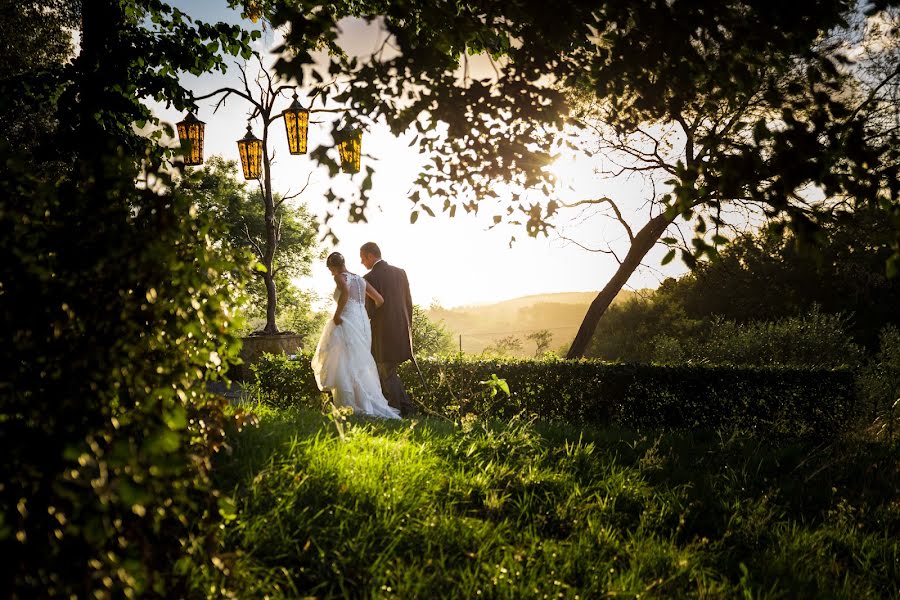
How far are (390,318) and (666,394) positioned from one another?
14.4 ft

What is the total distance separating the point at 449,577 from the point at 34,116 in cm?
2283

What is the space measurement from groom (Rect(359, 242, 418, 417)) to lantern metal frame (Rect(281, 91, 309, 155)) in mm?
3495

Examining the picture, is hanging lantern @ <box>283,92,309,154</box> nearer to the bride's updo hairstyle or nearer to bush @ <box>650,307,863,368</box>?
the bride's updo hairstyle

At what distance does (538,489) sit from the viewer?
14.5 ft

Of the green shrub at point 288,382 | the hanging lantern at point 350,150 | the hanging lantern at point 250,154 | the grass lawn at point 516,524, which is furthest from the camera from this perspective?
the hanging lantern at point 250,154

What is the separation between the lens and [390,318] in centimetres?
912

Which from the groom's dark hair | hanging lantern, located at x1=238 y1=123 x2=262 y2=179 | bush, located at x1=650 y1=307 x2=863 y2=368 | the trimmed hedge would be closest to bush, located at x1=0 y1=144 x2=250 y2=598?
the groom's dark hair

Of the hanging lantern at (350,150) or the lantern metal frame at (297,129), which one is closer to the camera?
the hanging lantern at (350,150)

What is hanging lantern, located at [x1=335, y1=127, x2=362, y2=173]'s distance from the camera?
3.64 meters

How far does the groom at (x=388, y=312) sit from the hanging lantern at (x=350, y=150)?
5.15 metres

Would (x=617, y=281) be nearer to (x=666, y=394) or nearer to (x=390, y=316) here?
(x=666, y=394)

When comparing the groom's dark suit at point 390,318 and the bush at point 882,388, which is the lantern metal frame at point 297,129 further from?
the bush at point 882,388

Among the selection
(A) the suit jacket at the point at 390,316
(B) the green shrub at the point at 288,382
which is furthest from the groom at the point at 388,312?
(B) the green shrub at the point at 288,382

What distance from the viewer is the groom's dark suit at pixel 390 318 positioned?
29.9 feet
